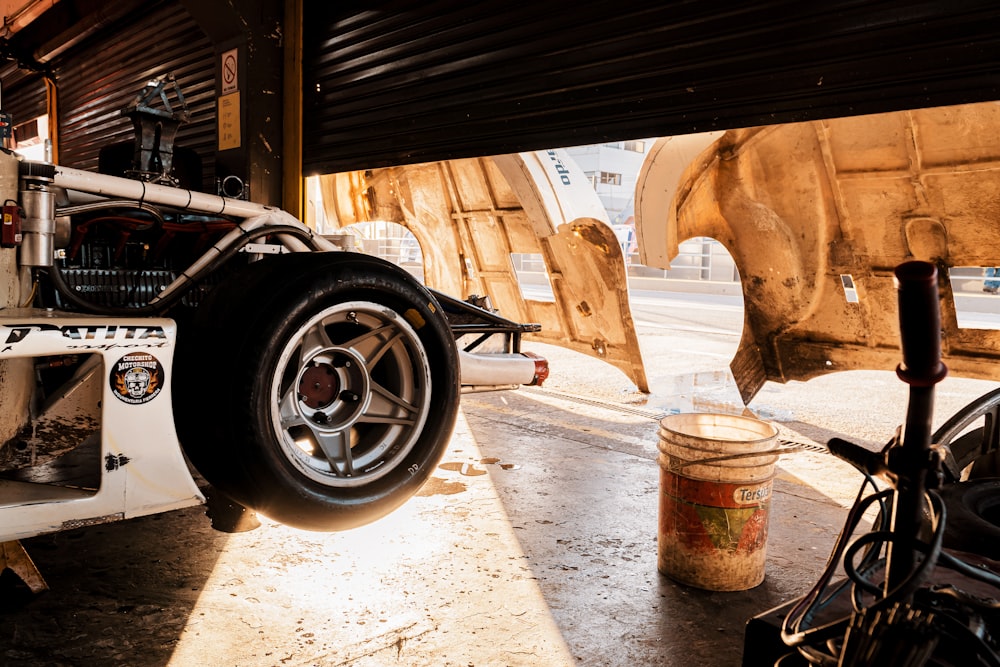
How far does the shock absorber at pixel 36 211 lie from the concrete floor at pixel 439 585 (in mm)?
1151

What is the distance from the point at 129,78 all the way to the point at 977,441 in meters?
8.68

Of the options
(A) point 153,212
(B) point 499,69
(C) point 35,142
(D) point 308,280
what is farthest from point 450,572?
(C) point 35,142

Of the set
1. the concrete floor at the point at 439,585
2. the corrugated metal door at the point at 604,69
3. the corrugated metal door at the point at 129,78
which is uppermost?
the corrugated metal door at the point at 129,78

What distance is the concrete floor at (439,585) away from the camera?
226 centimetres

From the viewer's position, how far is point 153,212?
2.73 meters

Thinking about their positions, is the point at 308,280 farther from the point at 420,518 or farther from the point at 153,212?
the point at 420,518

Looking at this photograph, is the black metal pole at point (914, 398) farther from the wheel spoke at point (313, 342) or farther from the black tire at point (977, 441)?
the wheel spoke at point (313, 342)

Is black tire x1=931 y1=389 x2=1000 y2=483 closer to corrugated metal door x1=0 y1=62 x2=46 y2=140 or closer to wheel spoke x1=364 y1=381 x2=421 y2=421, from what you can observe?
wheel spoke x1=364 y1=381 x2=421 y2=421

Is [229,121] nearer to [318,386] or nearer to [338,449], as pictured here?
[318,386]

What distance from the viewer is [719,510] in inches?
109

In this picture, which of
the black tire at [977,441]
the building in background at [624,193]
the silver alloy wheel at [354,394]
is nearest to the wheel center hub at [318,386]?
the silver alloy wheel at [354,394]

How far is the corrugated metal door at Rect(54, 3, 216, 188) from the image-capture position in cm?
680

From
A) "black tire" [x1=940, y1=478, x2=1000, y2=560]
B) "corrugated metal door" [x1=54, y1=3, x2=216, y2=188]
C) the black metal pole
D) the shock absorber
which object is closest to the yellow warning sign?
"corrugated metal door" [x1=54, y1=3, x2=216, y2=188]

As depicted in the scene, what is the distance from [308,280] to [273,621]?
112cm
